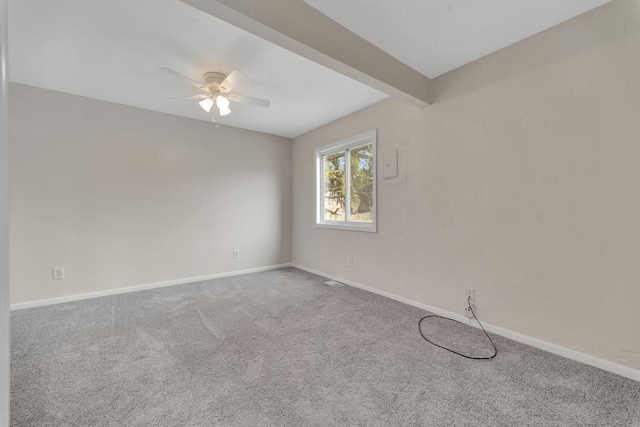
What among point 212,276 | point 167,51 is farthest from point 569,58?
point 212,276

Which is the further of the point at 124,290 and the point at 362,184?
the point at 362,184

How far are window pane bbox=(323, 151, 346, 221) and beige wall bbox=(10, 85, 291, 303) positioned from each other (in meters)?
1.02

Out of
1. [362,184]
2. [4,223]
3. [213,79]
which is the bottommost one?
[4,223]

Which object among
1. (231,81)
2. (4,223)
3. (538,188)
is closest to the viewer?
(4,223)

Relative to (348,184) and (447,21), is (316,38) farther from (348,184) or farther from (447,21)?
(348,184)

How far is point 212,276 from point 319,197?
2048 mm

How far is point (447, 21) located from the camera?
1.85 meters

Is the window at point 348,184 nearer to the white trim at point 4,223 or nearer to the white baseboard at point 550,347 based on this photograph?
the white baseboard at point 550,347

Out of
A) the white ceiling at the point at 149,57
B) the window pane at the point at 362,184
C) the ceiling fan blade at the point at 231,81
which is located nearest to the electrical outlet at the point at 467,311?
the window pane at the point at 362,184

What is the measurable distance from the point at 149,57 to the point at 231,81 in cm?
69

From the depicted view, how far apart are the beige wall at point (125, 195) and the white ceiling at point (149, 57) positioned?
0.85ft

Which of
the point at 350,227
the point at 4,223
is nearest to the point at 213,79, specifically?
the point at 4,223

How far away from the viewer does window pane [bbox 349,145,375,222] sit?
3494 millimetres

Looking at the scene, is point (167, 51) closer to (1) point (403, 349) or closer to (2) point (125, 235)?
(2) point (125, 235)
